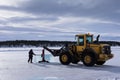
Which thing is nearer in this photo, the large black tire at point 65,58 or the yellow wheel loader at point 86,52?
the yellow wheel loader at point 86,52

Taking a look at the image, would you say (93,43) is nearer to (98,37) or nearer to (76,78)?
(98,37)

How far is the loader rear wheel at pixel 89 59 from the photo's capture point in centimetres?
2078

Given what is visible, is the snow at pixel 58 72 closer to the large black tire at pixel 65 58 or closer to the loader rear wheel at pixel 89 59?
the loader rear wheel at pixel 89 59

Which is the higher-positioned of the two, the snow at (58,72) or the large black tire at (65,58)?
the large black tire at (65,58)

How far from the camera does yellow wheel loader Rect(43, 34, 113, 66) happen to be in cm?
2094

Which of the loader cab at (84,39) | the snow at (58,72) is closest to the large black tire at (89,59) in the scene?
the snow at (58,72)

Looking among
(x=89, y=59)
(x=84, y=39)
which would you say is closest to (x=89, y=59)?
(x=89, y=59)

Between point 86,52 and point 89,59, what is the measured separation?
21.5 inches

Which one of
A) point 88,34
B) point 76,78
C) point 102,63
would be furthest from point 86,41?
point 76,78

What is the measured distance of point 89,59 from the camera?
21.0 metres

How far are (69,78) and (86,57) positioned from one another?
6832mm

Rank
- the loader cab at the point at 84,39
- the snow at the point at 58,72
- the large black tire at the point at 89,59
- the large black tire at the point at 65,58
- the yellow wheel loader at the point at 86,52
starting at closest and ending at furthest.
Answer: the snow at the point at 58,72 < the large black tire at the point at 89,59 < the yellow wheel loader at the point at 86,52 < the loader cab at the point at 84,39 < the large black tire at the point at 65,58

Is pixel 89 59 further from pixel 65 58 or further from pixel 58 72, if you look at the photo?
pixel 58 72

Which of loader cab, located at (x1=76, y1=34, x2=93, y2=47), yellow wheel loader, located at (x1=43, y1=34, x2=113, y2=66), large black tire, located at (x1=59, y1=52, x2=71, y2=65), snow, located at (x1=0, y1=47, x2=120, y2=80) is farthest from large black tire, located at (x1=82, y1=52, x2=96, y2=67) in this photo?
large black tire, located at (x1=59, y1=52, x2=71, y2=65)
